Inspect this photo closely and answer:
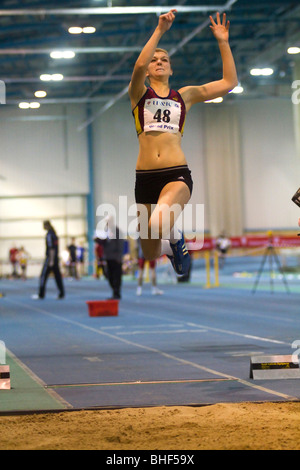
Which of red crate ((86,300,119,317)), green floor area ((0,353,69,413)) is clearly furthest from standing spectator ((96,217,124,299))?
green floor area ((0,353,69,413))

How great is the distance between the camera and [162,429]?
443 cm

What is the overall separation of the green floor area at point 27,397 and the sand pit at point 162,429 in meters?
0.28

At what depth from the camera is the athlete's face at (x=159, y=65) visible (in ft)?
18.2

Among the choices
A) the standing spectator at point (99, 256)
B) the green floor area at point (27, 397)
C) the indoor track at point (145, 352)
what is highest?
the standing spectator at point (99, 256)

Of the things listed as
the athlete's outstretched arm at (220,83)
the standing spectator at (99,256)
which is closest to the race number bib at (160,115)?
the athlete's outstretched arm at (220,83)

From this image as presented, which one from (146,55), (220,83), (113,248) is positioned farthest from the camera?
(113,248)

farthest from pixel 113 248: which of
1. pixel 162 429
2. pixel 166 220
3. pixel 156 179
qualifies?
pixel 162 429

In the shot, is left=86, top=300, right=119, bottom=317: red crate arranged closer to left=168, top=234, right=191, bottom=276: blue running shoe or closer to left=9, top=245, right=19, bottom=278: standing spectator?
left=168, top=234, right=191, bottom=276: blue running shoe

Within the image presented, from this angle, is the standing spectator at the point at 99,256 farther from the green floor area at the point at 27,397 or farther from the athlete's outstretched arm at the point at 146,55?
the athlete's outstretched arm at the point at 146,55

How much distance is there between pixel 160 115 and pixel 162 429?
2270 millimetres

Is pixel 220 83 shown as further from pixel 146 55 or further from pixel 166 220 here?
pixel 166 220

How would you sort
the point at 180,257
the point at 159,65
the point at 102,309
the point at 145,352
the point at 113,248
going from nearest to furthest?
the point at 159,65
the point at 180,257
the point at 145,352
the point at 102,309
the point at 113,248

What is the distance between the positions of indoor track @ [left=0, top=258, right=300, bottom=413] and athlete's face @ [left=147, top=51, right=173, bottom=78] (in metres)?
2.33
